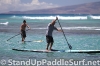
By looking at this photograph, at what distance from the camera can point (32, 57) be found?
1373 centimetres

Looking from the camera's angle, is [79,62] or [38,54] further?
[38,54]

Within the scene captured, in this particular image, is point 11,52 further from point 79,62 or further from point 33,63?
point 79,62

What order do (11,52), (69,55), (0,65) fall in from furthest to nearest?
(11,52), (69,55), (0,65)

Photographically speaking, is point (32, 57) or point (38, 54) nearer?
point (32, 57)

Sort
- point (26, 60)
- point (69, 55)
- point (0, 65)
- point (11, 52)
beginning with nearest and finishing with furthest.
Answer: point (0, 65)
point (26, 60)
point (69, 55)
point (11, 52)

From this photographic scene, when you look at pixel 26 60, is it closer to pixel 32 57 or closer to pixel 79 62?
pixel 32 57

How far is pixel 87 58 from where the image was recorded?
13.4m

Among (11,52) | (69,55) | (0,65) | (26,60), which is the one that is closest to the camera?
(0,65)

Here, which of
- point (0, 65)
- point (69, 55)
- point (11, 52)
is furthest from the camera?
point (11, 52)

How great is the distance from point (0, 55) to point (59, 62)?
3.38 m

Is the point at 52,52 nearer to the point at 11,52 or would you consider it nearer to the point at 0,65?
the point at 11,52

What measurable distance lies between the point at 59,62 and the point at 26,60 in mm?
1496

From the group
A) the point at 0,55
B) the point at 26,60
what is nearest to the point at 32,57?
the point at 26,60

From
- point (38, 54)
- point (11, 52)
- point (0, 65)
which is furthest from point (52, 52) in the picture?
point (0, 65)
